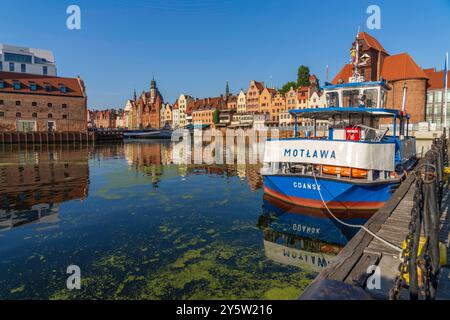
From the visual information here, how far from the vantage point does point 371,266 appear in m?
5.09

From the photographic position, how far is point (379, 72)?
68062mm

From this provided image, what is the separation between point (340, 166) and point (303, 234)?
3.18 meters

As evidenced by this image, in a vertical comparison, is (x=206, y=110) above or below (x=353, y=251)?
above

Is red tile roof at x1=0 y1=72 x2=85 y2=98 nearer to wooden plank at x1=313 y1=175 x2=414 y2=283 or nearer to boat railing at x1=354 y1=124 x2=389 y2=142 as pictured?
boat railing at x1=354 y1=124 x2=389 y2=142

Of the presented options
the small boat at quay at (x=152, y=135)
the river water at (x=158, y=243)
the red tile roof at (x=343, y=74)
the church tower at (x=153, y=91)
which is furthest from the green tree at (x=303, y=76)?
the church tower at (x=153, y=91)

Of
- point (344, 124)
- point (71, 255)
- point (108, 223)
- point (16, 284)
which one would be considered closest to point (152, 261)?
point (71, 255)

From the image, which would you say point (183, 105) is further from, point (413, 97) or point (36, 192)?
point (36, 192)

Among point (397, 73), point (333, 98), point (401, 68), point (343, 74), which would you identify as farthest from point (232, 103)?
point (333, 98)

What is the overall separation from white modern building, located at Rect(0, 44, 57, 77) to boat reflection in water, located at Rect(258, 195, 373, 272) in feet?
344

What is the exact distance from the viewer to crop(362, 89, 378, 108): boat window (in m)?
14.1

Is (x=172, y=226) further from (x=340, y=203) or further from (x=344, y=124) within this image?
(x=344, y=124)

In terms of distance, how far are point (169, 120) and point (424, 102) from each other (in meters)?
113

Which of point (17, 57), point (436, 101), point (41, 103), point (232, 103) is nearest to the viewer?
point (41, 103)

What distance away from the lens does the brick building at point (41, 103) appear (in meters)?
64.0
